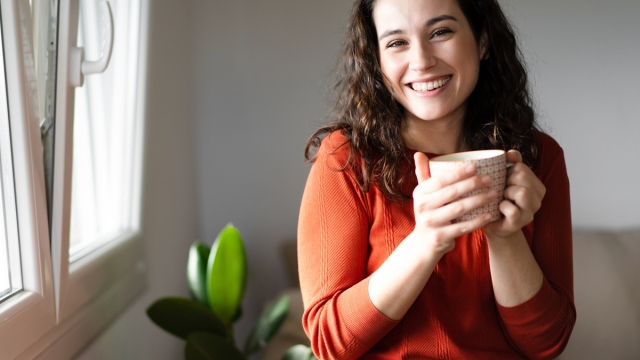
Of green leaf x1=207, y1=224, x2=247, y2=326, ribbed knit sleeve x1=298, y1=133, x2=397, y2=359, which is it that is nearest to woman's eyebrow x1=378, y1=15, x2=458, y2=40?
ribbed knit sleeve x1=298, y1=133, x2=397, y2=359

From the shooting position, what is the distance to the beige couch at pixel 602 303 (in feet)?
6.06

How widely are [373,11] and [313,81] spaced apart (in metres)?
1.17

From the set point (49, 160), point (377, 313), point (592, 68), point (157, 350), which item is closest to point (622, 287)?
point (592, 68)

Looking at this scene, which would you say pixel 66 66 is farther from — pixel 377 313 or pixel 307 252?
pixel 377 313

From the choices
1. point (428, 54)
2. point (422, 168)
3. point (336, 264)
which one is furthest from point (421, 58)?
point (336, 264)

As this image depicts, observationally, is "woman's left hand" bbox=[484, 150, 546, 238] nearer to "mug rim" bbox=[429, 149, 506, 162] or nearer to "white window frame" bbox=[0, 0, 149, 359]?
"mug rim" bbox=[429, 149, 506, 162]

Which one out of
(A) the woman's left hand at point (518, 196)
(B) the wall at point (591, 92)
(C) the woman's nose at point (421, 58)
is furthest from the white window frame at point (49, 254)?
(B) the wall at point (591, 92)

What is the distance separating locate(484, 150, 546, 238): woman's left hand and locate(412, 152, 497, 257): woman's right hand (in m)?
0.03

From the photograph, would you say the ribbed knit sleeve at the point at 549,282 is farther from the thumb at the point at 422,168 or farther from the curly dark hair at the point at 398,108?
the thumb at the point at 422,168

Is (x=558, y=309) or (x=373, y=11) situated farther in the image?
(x=373, y=11)

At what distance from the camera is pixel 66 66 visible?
131 centimetres

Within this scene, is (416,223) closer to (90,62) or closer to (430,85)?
(430,85)

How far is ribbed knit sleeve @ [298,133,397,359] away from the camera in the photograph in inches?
40.4

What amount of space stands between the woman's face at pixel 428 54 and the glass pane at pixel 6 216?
2.28 ft
